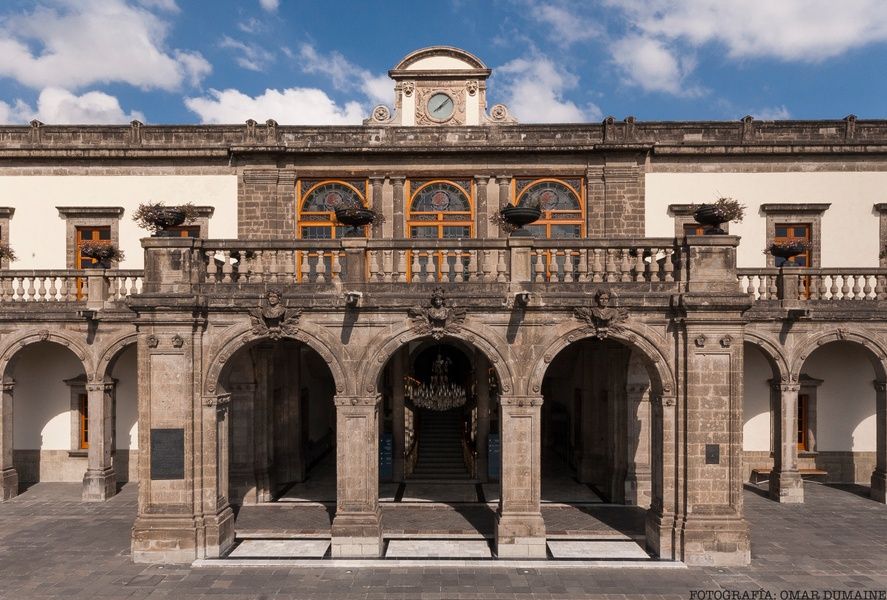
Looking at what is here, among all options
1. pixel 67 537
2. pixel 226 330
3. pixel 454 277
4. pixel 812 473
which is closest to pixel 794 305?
pixel 812 473

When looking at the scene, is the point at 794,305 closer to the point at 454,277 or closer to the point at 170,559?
the point at 454,277

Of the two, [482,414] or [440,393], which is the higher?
[440,393]

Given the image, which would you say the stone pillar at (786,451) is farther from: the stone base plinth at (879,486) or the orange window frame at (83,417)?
the orange window frame at (83,417)

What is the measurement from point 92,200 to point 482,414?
44.7 feet

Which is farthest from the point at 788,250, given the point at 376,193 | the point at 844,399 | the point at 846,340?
the point at 376,193

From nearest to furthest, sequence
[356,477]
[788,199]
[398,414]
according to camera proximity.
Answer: [356,477]
[398,414]
[788,199]

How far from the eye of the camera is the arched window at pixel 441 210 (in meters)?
16.7

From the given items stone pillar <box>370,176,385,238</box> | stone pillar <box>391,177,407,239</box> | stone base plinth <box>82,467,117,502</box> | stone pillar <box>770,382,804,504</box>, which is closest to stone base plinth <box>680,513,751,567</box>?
stone pillar <box>770,382,804,504</box>

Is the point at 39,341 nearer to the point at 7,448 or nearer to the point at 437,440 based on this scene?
the point at 7,448

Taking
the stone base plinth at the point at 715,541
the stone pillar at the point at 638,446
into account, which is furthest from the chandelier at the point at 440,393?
the stone base plinth at the point at 715,541

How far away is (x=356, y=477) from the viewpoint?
10578 millimetres

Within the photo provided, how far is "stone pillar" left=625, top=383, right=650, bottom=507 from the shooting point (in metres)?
14.0

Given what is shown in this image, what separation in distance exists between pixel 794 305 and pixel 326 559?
12837 millimetres

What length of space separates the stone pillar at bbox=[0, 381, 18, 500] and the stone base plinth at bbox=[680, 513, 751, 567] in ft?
55.2
